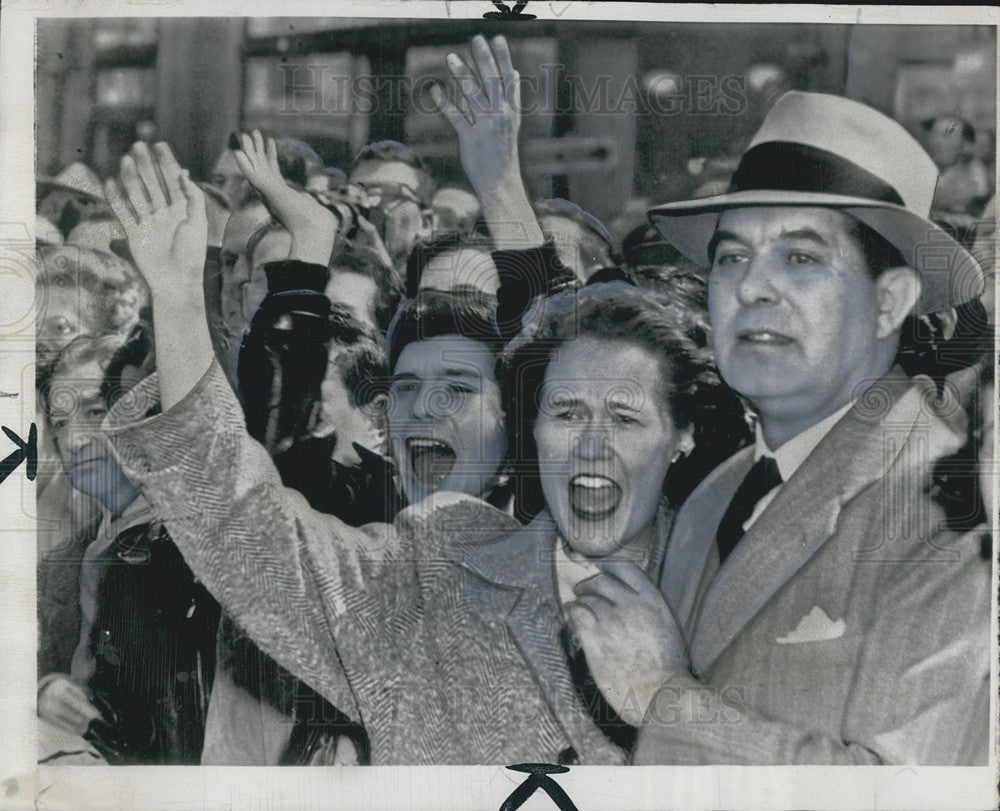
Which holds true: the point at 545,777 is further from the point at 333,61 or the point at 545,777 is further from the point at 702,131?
the point at 333,61

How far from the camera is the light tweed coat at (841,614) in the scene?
3.25 meters

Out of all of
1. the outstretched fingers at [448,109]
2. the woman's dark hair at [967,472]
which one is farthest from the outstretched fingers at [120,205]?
the woman's dark hair at [967,472]

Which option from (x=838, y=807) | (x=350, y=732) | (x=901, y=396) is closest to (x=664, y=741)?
(x=838, y=807)

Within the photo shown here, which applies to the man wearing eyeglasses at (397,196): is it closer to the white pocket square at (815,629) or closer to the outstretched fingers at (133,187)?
the outstretched fingers at (133,187)

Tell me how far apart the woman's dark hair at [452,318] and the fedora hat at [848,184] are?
0.72 metres

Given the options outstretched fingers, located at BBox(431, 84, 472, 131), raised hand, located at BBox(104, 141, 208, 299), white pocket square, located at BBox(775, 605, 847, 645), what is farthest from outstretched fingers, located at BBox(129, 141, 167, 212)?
white pocket square, located at BBox(775, 605, 847, 645)

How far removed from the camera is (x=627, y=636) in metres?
3.29

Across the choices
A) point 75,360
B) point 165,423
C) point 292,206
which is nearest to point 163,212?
point 292,206

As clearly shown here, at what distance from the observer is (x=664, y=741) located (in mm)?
3283

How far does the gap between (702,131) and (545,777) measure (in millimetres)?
2469

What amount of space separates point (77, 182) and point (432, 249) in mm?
1365

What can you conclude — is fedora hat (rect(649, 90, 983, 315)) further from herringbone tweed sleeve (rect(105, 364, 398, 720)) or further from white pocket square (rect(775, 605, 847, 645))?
herringbone tweed sleeve (rect(105, 364, 398, 720))

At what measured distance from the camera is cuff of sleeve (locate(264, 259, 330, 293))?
3.33 m

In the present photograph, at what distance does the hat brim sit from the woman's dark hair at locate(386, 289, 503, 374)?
720 millimetres
